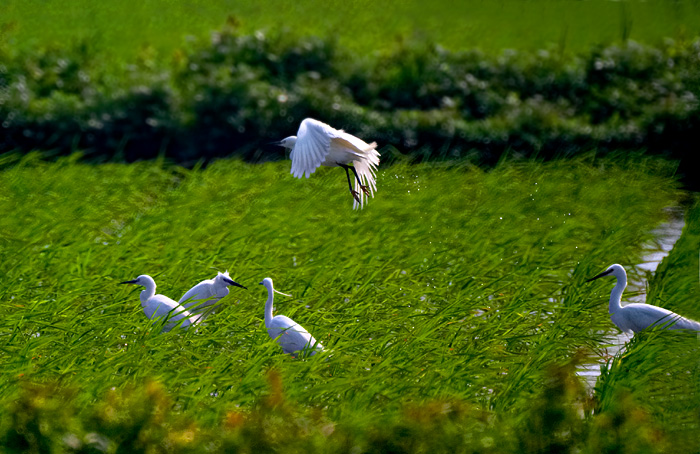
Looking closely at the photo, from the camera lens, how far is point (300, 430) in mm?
3543

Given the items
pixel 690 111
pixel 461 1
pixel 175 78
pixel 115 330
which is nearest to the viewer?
pixel 115 330

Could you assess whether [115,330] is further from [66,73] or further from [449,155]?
[66,73]

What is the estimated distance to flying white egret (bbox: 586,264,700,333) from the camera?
552 cm

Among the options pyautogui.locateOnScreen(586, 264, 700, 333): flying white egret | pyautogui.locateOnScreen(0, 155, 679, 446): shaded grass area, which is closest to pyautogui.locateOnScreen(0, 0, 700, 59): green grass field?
pyautogui.locateOnScreen(0, 155, 679, 446): shaded grass area

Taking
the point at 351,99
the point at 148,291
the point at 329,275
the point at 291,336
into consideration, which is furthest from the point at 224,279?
the point at 351,99

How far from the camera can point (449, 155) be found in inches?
500

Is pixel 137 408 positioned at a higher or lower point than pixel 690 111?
higher

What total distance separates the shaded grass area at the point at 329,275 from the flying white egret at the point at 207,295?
0.44 feet

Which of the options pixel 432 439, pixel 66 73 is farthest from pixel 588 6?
pixel 432 439

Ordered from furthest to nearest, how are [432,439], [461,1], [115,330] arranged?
1. [461,1]
2. [115,330]
3. [432,439]

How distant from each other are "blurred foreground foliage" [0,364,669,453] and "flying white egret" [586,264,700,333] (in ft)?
6.39

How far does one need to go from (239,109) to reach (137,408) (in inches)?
382

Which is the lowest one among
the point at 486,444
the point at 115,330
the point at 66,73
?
the point at 66,73

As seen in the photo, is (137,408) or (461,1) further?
(461,1)
